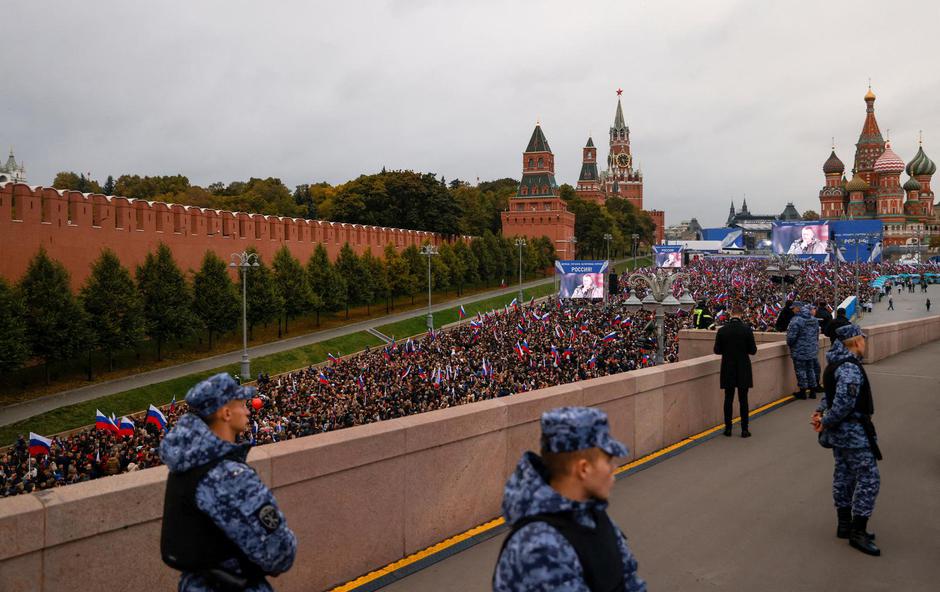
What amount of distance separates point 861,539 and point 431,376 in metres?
17.8

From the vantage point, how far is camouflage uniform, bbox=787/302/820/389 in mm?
11504

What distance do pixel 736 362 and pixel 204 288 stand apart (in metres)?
32.9

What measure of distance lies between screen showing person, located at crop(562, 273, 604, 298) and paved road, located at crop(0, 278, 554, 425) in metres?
15.2

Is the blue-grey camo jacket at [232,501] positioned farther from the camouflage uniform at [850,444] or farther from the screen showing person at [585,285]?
the screen showing person at [585,285]

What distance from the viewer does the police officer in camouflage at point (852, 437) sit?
210 inches

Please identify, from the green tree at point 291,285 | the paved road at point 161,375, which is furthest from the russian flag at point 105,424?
the green tree at point 291,285

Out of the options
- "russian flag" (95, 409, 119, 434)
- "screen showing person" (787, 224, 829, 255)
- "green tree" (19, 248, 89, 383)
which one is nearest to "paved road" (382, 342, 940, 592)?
"russian flag" (95, 409, 119, 434)

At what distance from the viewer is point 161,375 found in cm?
3173

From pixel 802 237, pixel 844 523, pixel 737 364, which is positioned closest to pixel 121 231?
pixel 802 237

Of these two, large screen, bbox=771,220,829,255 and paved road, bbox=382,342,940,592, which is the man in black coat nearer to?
paved road, bbox=382,342,940,592

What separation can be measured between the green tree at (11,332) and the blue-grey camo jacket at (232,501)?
2787 centimetres

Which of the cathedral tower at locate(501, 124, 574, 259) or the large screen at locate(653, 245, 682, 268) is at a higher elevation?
the cathedral tower at locate(501, 124, 574, 259)

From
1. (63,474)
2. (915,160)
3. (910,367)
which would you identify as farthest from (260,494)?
(915,160)

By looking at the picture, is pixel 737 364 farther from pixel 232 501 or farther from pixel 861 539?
pixel 232 501
